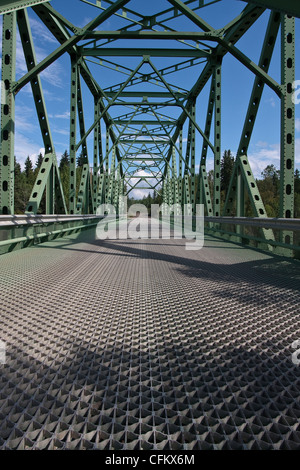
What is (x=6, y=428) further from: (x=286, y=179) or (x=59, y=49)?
(x=59, y=49)

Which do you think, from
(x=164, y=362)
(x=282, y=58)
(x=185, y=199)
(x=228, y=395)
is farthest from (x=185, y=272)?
(x=185, y=199)

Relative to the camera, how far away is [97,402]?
133cm

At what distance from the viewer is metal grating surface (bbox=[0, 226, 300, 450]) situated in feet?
3.82

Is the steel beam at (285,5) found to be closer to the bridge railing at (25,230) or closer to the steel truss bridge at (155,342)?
the steel truss bridge at (155,342)

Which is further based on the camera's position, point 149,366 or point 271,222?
point 271,222

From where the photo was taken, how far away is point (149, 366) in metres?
1.64

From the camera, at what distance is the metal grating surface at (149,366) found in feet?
3.82

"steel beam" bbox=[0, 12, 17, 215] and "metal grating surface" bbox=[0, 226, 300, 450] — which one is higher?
"steel beam" bbox=[0, 12, 17, 215]

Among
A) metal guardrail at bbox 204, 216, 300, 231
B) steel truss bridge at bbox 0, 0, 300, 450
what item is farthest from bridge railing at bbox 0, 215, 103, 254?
metal guardrail at bbox 204, 216, 300, 231

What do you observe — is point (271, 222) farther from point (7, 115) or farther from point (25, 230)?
point (7, 115)

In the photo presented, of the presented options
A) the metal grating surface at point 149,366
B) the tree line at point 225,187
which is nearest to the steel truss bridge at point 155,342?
the metal grating surface at point 149,366

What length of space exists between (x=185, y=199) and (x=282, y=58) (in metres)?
13.5

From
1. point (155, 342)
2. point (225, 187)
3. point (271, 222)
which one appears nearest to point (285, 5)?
point (155, 342)

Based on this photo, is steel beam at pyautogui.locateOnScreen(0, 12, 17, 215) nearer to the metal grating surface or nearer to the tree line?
the metal grating surface
